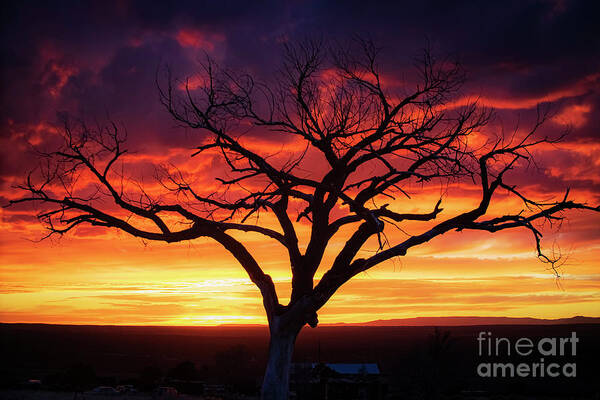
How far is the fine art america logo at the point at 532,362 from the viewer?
851 inches

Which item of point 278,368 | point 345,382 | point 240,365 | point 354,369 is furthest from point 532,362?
point 278,368

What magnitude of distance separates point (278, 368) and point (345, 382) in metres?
39.2

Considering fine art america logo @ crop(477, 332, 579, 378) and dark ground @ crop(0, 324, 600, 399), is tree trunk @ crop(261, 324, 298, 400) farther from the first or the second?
dark ground @ crop(0, 324, 600, 399)

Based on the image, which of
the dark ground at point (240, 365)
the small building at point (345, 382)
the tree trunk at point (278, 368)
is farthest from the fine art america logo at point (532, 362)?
the small building at point (345, 382)

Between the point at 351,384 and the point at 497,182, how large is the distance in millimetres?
40827

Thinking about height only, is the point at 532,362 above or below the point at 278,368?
below

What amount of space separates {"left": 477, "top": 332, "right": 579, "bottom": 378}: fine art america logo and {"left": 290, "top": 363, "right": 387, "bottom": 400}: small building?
25.7 ft

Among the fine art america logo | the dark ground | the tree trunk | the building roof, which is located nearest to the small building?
the building roof

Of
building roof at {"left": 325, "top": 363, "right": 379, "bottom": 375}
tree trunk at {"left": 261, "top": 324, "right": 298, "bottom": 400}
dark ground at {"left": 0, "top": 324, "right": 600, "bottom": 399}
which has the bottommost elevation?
dark ground at {"left": 0, "top": 324, "right": 600, "bottom": 399}

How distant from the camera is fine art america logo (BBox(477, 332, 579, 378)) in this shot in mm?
21609

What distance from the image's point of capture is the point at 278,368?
11312mm

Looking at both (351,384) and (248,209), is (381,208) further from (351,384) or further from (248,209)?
(351,384)

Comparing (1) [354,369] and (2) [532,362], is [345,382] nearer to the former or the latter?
(1) [354,369]

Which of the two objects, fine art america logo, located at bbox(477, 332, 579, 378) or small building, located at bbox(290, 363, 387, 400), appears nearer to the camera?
fine art america logo, located at bbox(477, 332, 579, 378)
